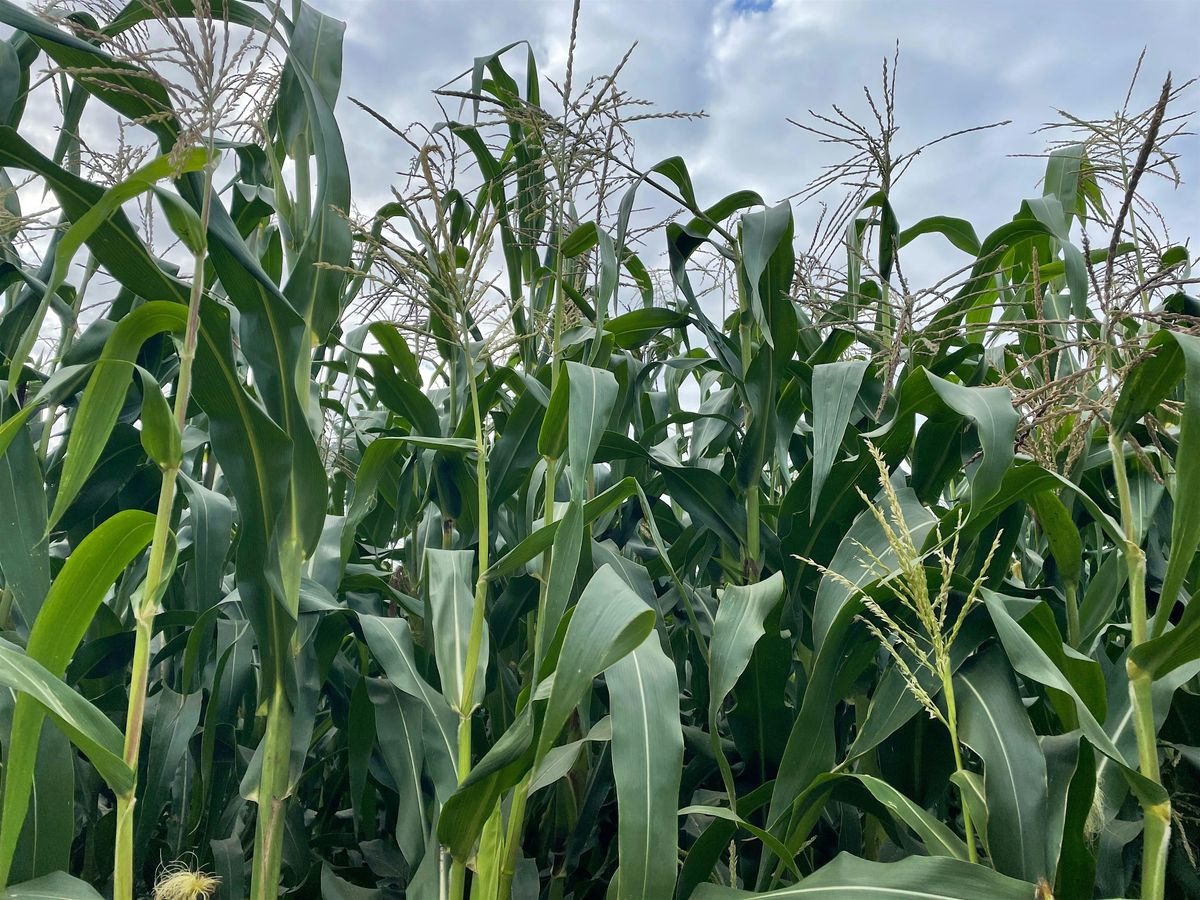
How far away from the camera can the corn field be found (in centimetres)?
86

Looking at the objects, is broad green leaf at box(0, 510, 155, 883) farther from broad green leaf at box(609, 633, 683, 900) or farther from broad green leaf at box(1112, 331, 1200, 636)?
broad green leaf at box(1112, 331, 1200, 636)

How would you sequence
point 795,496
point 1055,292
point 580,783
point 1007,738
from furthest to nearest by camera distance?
point 1055,292 < point 580,783 < point 795,496 < point 1007,738

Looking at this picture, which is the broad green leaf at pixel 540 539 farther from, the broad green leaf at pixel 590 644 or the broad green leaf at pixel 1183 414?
the broad green leaf at pixel 1183 414

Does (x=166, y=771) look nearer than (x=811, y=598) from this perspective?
Yes

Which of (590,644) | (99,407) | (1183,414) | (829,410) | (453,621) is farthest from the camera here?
(829,410)

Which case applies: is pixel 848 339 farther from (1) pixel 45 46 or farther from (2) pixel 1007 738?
(1) pixel 45 46

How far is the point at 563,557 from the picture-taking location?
0.88 m

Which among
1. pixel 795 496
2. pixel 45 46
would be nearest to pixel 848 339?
pixel 795 496

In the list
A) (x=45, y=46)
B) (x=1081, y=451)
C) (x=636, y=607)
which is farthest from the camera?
(x=1081, y=451)

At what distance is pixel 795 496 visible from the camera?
4.38 feet

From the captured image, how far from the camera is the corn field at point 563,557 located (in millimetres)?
857

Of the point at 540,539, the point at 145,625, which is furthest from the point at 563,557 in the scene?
the point at 145,625

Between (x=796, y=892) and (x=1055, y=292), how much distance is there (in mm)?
1487

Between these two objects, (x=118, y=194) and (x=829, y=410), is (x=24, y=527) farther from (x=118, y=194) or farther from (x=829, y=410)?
(x=829, y=410)
